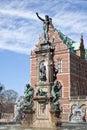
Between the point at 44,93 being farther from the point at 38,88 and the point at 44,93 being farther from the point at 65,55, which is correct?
the point at 65,55

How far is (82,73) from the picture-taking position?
62.4m

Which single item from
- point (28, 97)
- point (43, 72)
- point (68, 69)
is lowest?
point (28, 97)

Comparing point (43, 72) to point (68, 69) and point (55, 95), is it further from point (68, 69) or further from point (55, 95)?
point (68, 69)

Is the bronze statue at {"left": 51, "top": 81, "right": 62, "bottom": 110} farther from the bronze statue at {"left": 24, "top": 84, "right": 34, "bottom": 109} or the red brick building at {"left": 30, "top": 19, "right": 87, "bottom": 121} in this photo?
the red brick building at {"left": 30, "top": 19, "right": 87, "bottom": 121}

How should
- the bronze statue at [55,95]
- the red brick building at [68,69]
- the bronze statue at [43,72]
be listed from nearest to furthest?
1. the bronze statue at [55,95]
2. the bronze statue at [43,72]
3. the red brick building at [68,69]

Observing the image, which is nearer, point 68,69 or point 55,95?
point 55,95

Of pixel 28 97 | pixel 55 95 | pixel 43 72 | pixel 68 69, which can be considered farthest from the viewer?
pixel 68 69

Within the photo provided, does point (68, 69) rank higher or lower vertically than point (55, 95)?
higher

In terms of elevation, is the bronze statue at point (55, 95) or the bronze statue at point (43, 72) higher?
the bronze statue at point (43, 72)

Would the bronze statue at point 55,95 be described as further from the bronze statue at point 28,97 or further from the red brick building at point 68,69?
the red brick building at point 68,69

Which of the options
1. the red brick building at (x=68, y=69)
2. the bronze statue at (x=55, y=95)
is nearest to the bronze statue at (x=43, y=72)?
the bronze statue at (x=55, y=95)

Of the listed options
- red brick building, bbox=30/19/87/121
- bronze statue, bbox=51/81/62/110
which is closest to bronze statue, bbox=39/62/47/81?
bronze statue, bbox=51/81/62/110

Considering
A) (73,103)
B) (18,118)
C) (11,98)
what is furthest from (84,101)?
(11,98)

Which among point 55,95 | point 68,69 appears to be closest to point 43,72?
point 55,95
